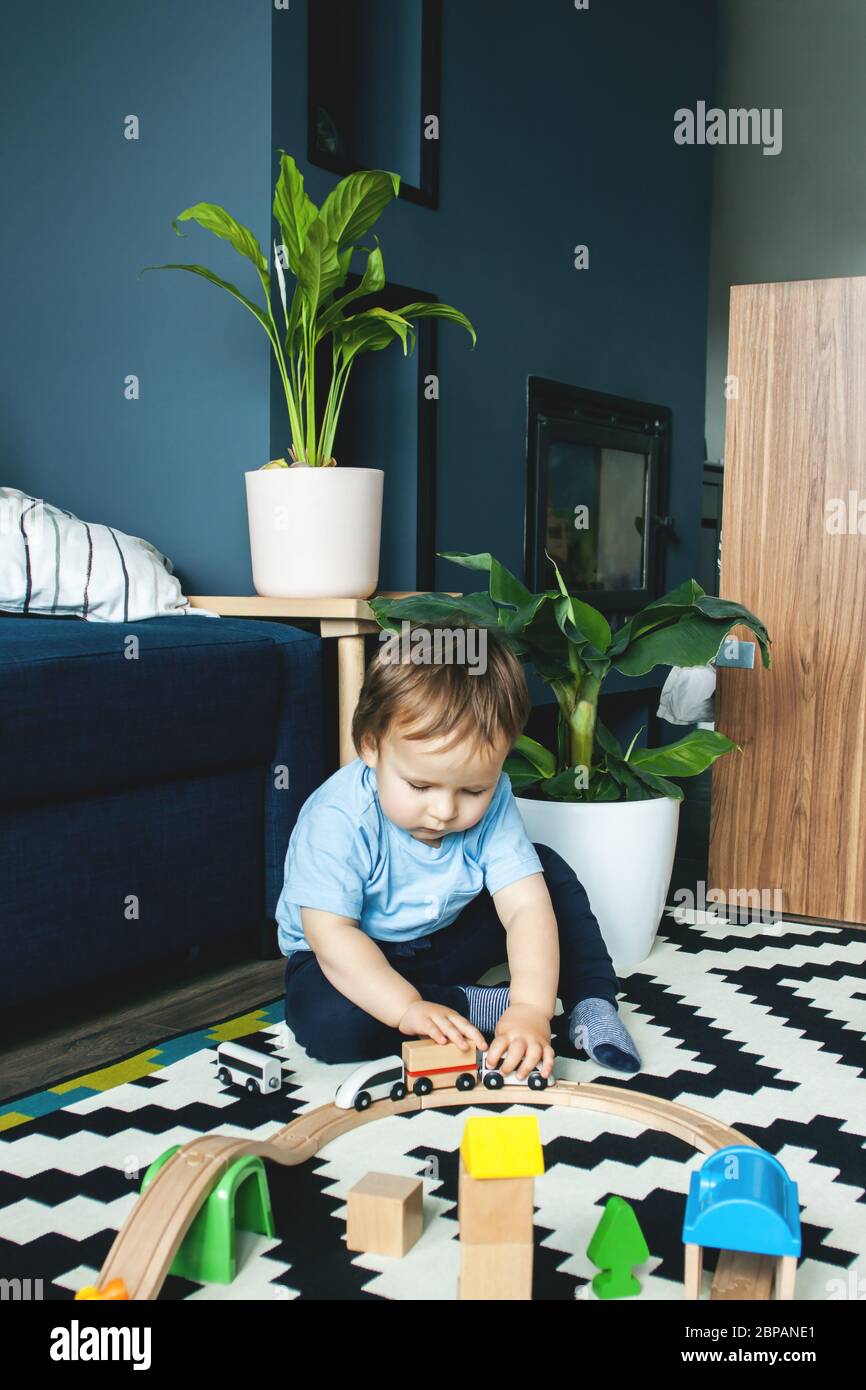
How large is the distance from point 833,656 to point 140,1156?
1399 mm

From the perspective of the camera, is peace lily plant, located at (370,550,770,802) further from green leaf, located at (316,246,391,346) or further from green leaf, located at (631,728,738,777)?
green leaf, located at (316,246,391,346)

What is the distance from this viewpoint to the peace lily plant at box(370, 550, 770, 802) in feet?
5.54

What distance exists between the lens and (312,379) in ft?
6.47

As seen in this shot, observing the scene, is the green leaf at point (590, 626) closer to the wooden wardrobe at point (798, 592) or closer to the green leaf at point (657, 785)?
the green leaf at point (657, 785)

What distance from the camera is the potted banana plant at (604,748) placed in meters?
1.70

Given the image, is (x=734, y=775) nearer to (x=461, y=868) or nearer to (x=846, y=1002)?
(x=846, y=1002)

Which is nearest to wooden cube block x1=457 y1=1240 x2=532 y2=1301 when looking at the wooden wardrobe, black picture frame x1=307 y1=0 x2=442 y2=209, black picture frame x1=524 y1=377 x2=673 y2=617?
the wooden wardrobe

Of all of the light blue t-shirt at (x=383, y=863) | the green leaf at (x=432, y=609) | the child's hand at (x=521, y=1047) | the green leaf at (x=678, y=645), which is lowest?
the child's hand at (x=521, y=1047)

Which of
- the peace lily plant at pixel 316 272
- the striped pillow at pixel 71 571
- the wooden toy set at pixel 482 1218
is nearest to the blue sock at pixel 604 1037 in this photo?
the wooden toy set at pixel 482 1218

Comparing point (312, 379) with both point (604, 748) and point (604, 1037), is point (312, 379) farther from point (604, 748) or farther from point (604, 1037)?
point (604, 1037)

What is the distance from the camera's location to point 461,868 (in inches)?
57.6

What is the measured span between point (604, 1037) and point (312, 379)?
3.69 feet

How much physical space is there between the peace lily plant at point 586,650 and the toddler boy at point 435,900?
25 centimetres

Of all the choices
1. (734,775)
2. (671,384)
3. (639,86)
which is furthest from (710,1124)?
(639,86)
